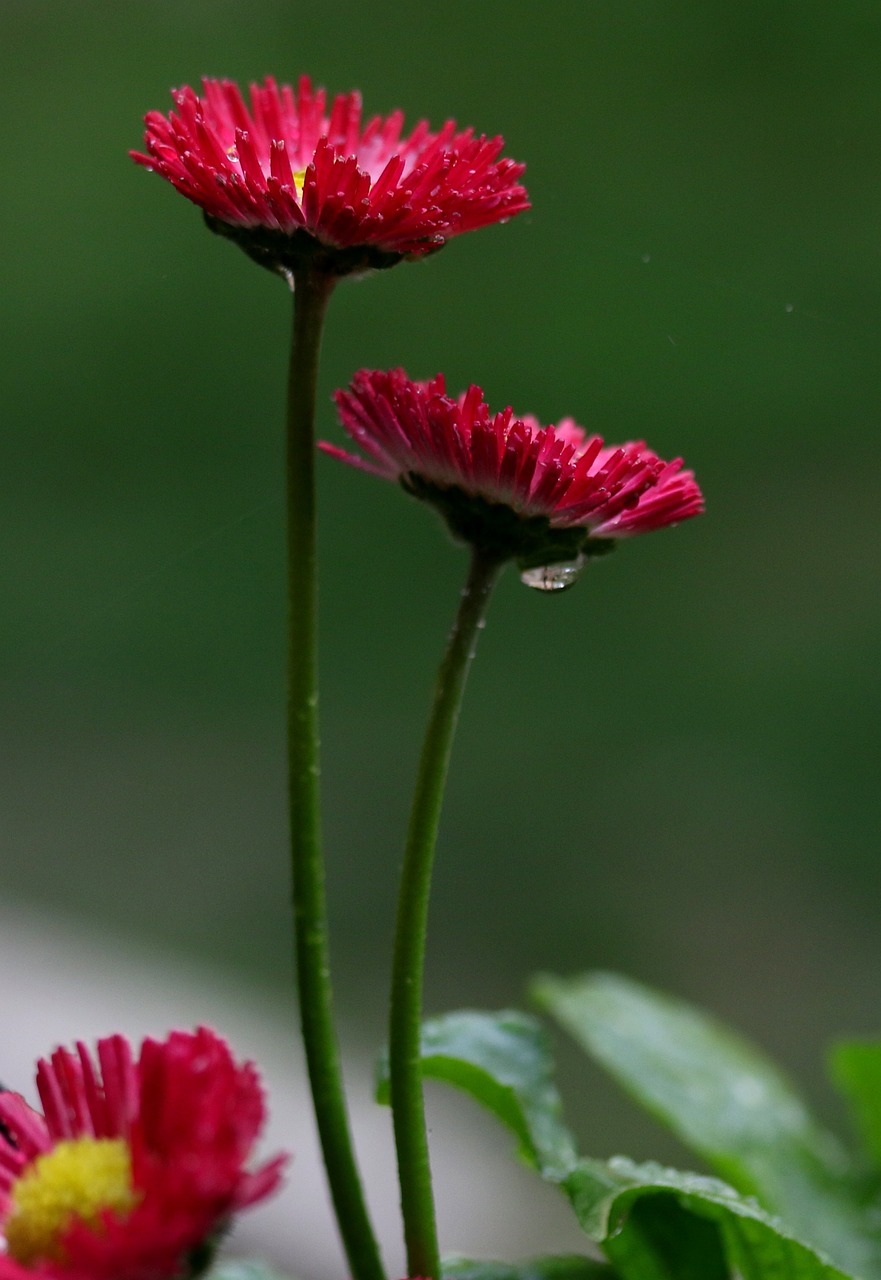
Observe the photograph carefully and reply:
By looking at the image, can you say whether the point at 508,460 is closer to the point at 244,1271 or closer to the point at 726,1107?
the point at 244,1271

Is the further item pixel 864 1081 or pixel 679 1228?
pixel 864 1081

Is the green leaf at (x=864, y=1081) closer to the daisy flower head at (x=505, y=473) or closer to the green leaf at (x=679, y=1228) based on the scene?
the green leaf at (x=679, y=1228)

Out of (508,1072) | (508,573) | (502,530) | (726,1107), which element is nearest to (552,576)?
(502,530)

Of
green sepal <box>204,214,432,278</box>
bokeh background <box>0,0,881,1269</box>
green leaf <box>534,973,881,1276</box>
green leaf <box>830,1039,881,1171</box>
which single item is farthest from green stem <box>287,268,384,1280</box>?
bokeh background <box>0,0,881,1269</box>

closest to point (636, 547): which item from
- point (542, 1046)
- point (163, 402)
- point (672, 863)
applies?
point (672, 863)

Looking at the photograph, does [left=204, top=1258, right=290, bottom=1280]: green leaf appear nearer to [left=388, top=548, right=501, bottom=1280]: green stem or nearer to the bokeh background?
[left=388, top=548, right=501, bottom=1280]: green stem
